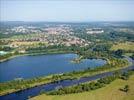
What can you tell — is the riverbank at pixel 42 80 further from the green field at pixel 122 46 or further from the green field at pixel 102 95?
the green field at pixel 122 46

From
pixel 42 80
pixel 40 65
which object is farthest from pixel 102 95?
pixel 40 65

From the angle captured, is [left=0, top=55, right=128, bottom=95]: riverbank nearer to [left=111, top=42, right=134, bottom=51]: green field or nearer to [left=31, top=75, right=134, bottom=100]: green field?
[left=31, top=75, right=134, bottom=100]: green field

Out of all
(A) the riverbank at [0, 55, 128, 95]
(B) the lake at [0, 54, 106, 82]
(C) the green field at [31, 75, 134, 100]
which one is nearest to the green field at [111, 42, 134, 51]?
A: (B) the lake at [0, 54, 106, 82]

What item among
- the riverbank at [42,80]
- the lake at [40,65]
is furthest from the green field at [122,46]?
the riverbank at [42,80]

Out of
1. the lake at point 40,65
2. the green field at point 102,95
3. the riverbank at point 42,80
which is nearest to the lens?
the green field at point 102,95

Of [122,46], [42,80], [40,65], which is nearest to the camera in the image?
[42,80]

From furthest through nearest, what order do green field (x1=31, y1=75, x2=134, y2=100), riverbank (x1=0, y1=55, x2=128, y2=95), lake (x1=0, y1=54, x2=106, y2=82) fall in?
1. lake (x1=0, y1=54, x2=106, y2=82)
2. riverbank (x1=0, y1=55, x2=128, y2=95)
3. green field (x1=31, y1=75, x2=134, y2=100)

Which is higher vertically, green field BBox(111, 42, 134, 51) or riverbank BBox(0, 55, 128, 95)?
green field BBox(111, 42, 134, 51)

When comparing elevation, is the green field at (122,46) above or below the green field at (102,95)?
above

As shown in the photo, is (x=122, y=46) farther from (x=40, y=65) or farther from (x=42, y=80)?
(x=42, y=80)
